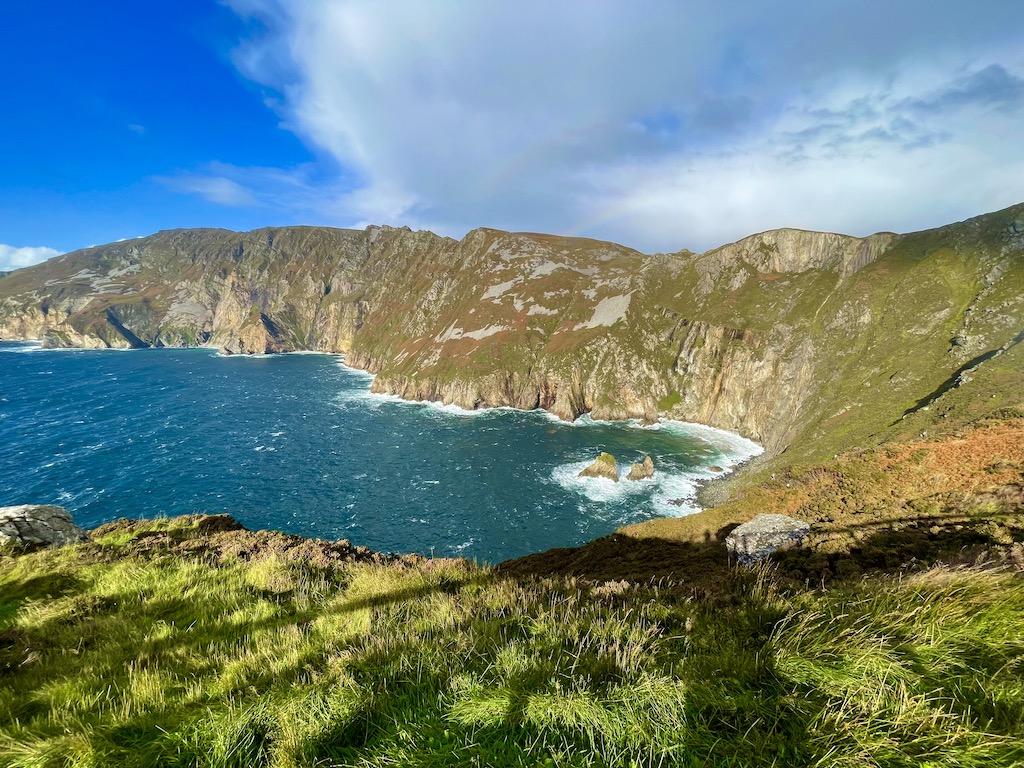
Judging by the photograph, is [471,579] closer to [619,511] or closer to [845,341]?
[619,511]

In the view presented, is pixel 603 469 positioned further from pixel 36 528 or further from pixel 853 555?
pixel 36 528

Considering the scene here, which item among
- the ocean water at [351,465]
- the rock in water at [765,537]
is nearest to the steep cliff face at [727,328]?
the ocean water at [351,465]

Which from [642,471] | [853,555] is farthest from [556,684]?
[642,471]

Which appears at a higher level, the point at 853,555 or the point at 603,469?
the point at 853,555

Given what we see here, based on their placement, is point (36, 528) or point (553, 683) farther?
point (36, 528)

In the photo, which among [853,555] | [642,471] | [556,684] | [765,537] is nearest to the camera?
[556,684]

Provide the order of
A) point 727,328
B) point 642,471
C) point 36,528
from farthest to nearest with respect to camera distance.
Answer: point 727,328 < point 642,471 < point 36,528

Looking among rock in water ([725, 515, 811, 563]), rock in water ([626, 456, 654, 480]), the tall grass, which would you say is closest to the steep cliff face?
rock in water ([626, 456, 654, 480])
